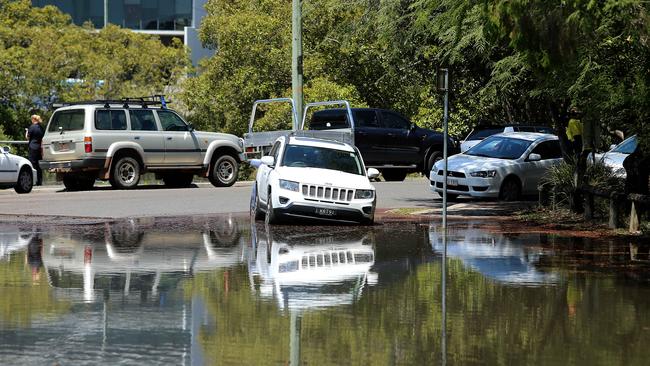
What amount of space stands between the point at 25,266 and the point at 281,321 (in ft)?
17.1

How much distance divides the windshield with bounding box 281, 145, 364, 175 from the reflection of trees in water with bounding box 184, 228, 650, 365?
7878mm

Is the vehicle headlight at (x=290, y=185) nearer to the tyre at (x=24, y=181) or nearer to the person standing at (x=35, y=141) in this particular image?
the tyre at (x=24, y=181)

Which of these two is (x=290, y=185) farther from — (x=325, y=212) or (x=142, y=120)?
(x=142, y=120)

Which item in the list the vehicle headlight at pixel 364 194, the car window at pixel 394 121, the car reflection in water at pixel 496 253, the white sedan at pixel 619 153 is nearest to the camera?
the car reflection in water at pixel 496 253

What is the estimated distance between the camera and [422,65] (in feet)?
92.3

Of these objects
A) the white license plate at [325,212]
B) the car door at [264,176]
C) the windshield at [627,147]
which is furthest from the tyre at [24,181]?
the windshield at [627,147]

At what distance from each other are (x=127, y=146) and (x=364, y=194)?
34.9 feet

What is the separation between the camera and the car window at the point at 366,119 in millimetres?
34688

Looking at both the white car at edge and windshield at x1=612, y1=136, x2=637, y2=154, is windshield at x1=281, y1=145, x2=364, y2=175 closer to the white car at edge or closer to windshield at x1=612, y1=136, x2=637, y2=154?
the white car at edge

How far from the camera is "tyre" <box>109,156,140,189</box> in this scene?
30.2m

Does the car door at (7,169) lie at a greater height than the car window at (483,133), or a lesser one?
lesser

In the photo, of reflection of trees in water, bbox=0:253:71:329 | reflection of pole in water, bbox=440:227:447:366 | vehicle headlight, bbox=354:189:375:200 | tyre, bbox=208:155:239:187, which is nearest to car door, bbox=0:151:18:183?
tyre, bbox=208:155:239:187

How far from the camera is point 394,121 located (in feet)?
116

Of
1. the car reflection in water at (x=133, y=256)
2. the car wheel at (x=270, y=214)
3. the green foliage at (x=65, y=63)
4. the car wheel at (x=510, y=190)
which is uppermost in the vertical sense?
the green foliage at (x=65, y=63)
